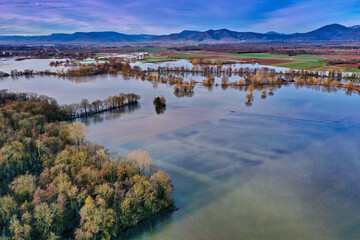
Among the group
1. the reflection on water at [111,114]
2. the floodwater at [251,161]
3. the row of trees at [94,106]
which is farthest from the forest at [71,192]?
the row of trees at [94,106]

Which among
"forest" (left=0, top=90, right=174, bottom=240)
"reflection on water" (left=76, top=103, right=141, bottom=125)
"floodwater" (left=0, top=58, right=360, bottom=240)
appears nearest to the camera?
"forest" (left=0, top=90, right=174, bottom=240)

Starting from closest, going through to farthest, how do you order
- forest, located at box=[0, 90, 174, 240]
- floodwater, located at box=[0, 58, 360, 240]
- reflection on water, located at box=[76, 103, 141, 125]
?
forest, located at box=[0, 90, 174, 240] < floodwater, located at box=[0, 58, 360, 240] < reflection on water, located at box=[76, 103, 141, 125]

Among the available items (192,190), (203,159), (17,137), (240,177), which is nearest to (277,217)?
(240,177)

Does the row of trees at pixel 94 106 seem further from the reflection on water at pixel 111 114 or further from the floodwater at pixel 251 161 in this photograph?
the floodwater at pixel 251 161

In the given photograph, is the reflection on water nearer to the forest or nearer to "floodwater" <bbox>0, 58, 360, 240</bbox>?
"floodwater" <bbox>0, 58, 360, 240</bbox>

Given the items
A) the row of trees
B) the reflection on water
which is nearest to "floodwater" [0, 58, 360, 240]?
the reflection on water
